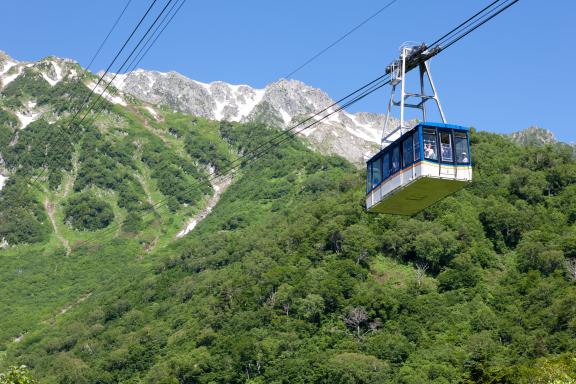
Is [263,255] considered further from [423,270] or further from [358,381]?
[358,381]

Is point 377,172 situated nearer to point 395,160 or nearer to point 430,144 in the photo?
point 395,160

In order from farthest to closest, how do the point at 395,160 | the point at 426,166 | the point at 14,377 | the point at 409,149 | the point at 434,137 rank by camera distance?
the point at 395,160, the point at 409,149, the point at 434,137, the point at 426,166, the point at 14,377

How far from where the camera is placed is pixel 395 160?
112ft

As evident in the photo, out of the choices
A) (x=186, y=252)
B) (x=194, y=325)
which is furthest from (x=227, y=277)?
(x=186, y=252)

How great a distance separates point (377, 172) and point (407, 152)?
2.99m

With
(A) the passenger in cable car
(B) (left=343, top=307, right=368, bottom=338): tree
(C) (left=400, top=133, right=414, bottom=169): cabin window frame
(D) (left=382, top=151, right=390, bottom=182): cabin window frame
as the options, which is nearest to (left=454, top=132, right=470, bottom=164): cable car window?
(A) the passenger in cable car

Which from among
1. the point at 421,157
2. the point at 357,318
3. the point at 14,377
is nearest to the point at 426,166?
the point at 421,157

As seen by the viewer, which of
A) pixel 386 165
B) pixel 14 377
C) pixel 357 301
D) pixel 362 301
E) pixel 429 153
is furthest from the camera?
pixel 357 301

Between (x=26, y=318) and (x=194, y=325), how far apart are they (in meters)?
52.5

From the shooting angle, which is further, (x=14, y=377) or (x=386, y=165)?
(x=386, y=165)

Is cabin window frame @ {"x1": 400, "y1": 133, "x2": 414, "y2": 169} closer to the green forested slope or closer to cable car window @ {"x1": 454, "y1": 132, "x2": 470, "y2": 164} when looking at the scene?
cable car window @ {"x1": 454, "y1": 132, "x2": 470, "y2": 164}

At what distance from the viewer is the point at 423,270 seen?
11844 cm

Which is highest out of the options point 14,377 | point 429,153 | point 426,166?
point 429,153

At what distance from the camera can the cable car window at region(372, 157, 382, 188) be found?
1404 inches
